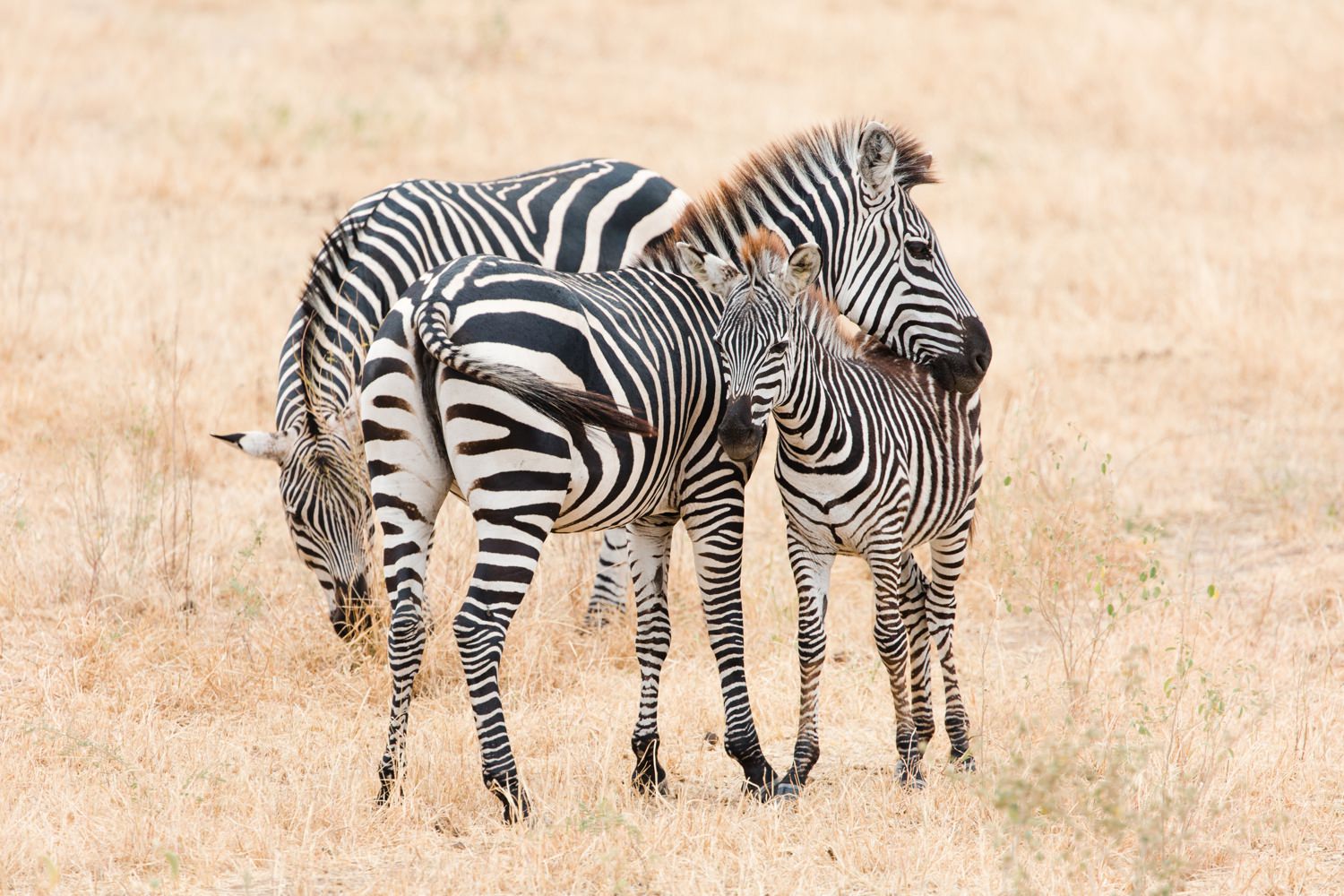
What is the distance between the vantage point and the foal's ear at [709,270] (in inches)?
212

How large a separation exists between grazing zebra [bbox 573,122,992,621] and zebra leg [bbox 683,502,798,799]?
119cm

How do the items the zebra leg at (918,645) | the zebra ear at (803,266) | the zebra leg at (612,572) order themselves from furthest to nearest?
1. the zebra leg at (612,572)
2. the zebra leg at (918,645)
3. the zebra ear at (803,266)

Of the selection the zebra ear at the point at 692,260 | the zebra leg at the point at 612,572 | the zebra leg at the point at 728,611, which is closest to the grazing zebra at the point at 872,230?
the zebra ear at the point at 692,260

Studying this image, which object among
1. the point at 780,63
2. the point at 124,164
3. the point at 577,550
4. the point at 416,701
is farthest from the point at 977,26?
the point at 416,701

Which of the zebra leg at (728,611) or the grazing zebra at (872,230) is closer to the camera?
the zebra leg at (728,611)

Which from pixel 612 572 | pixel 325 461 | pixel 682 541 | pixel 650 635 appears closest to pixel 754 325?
pixel 650 635

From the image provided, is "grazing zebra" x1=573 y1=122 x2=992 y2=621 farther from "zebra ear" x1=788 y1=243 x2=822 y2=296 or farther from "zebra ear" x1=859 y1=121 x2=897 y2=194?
"zebra ear" x1=788 y1=243 x2=822 y2=296

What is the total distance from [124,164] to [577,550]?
9229 millimetres

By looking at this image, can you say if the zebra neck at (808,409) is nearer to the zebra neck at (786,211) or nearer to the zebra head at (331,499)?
the zebra neck at (786,211)

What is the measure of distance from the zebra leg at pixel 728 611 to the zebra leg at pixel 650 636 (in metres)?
0.24

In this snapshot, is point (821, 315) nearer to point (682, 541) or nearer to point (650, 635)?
point (650, 635)

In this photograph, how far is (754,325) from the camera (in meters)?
5.14

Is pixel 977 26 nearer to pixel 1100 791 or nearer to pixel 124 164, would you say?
pixel 124 164

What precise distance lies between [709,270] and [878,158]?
1.32 metres
